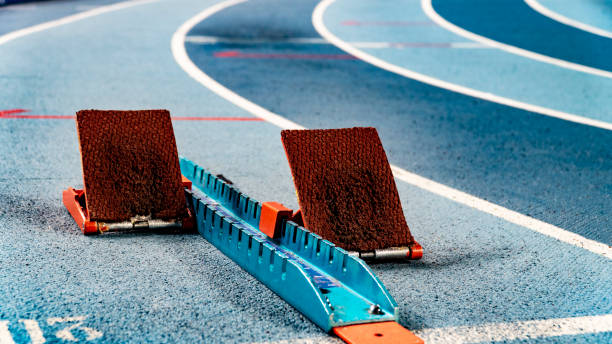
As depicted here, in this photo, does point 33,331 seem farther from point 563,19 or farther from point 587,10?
point 587,10

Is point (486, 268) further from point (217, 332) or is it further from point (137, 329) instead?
point (137, 329)

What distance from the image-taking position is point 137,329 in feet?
9.61

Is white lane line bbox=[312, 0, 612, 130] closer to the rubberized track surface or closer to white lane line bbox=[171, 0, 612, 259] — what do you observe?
the rubberized track surface

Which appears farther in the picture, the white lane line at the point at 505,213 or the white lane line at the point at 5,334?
the white lane line at the point at 505,213

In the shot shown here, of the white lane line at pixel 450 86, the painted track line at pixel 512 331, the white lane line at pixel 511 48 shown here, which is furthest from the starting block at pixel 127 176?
the white lane line at pixel 511 48

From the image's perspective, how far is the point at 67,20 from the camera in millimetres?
13922

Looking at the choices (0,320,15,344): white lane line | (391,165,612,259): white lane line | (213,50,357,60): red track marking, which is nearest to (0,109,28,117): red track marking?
(391,165,612,259): white lane line

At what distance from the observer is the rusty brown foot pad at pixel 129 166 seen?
4.22 meters

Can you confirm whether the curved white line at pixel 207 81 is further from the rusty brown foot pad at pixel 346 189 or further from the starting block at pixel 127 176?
the rusty brown foot pad at pixel 346 189

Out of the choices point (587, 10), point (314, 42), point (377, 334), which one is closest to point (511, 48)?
point (314, 42)

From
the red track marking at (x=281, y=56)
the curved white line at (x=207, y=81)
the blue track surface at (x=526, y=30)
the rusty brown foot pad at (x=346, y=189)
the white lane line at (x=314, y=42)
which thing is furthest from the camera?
the white lane line at (x=314, y=42)

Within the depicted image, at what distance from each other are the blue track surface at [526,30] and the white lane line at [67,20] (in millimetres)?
7458

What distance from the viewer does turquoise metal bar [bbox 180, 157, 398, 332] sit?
309 centimetres

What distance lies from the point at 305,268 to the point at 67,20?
11.8m
